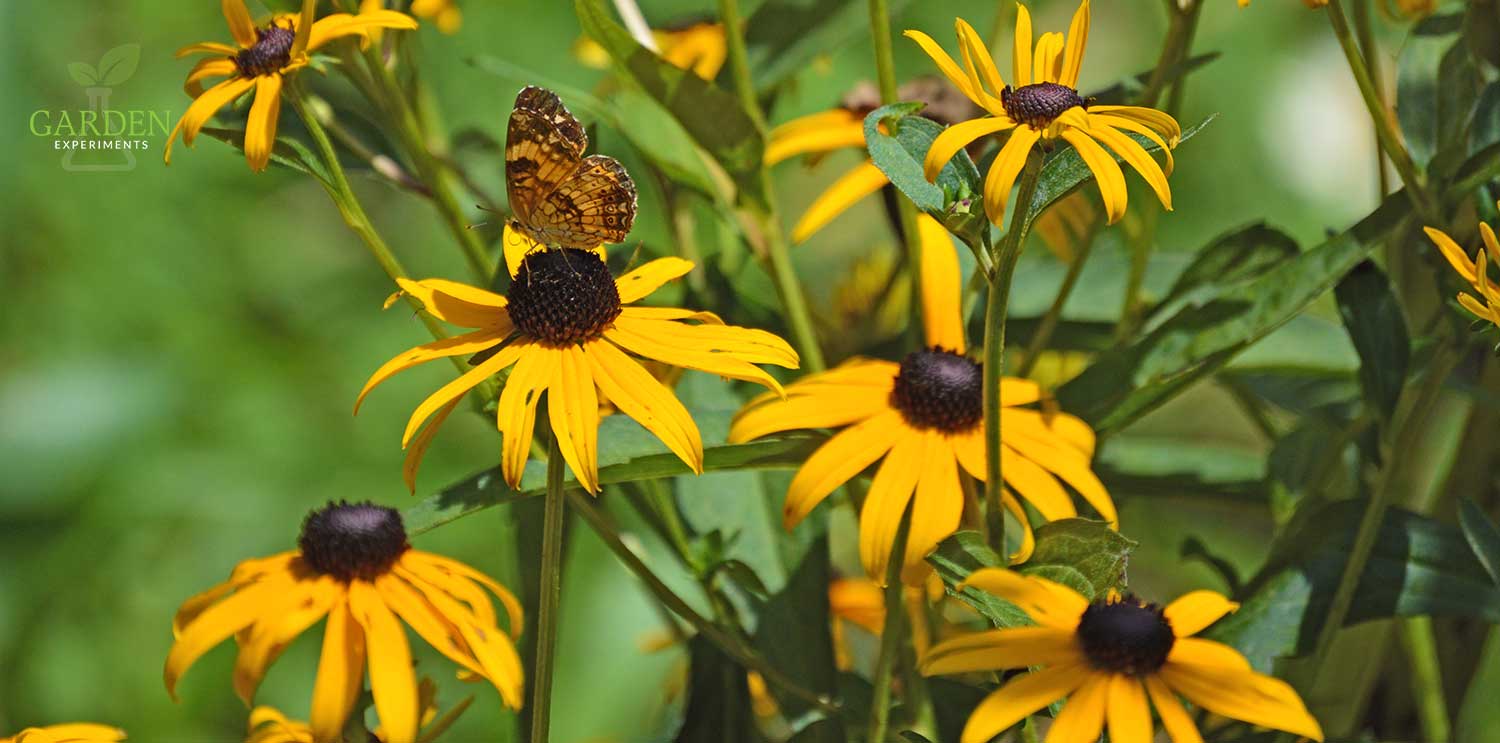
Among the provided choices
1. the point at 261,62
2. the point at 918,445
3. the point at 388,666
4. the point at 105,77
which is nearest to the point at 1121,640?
the point at 918,445

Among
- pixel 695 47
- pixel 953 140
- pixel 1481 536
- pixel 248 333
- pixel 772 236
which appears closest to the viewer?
pixel 953 140

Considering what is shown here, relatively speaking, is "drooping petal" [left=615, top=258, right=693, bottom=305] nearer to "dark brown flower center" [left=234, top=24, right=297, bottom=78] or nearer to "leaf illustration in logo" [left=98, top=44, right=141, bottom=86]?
"dark brown flower center" [left=234, top=24, right=297, bottom=78]

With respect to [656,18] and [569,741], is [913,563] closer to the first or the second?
[569,741]

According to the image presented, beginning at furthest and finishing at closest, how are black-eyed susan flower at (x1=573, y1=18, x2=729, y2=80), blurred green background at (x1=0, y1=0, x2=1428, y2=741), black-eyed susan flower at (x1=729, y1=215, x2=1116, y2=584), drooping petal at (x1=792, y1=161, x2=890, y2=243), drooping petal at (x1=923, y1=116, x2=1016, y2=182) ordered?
blurred green background at (x1=0, y1=0, x2=1428, y2=741)
black-eyed susan flower at (x1=573, y1=18, x2=729, y2=80)
drooping petal at (x1=792, y1=161, x2=890, y2=243)
black-eyed susan flower at (x1=729, y1=215, x2=1116, y2=584)
drooping petal at (x1=923, y1=116, x2=1016, y2=182)

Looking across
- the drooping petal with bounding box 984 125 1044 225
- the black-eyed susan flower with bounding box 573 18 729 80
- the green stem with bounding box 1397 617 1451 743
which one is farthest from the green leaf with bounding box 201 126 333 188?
the green stem with bounding box 1397 617 1451 743

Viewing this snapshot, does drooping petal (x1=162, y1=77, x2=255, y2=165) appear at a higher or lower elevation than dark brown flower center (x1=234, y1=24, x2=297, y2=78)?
lower

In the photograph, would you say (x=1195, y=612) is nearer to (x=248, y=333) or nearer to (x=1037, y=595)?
(x=1037, y=595)
